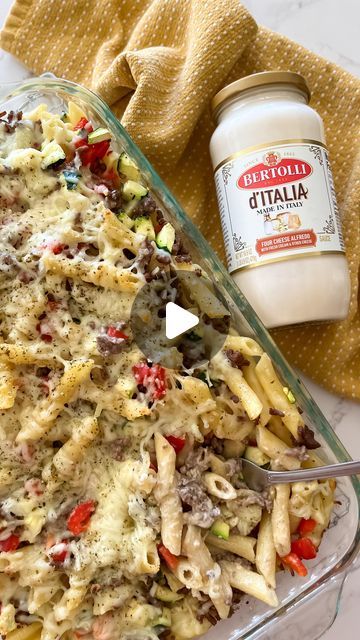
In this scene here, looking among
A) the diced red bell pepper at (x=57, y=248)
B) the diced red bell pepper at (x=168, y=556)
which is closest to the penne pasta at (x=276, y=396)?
the diced red bell pepper at (x=168, y=556)

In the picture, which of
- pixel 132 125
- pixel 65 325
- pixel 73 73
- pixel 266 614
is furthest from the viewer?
pixel 73 73

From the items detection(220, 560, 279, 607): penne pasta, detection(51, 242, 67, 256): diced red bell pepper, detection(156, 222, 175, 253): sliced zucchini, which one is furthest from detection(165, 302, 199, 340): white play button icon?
detection(220, 560, 279, 607): penne pasta

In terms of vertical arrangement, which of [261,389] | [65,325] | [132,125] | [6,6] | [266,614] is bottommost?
[266,614]

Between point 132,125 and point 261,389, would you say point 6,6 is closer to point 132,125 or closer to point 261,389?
point 132,125

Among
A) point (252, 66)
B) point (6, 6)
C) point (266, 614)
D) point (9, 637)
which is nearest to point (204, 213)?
point (252, 66)

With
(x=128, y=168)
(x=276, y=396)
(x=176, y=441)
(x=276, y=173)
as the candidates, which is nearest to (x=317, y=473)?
(x=276, y=396)

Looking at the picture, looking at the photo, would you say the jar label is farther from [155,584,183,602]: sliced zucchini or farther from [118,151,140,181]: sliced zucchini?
[155,584,183,602]: sliced zucchini
